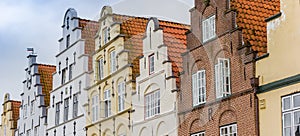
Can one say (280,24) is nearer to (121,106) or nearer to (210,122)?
(210,122)

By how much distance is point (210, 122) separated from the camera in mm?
23734

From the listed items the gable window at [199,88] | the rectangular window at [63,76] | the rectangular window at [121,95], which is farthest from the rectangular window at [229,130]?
the rectangular window at [63,76]

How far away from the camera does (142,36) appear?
31.0 meters

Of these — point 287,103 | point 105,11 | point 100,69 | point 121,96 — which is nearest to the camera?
point 287,103

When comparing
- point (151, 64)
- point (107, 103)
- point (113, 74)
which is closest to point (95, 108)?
point (107, 103)

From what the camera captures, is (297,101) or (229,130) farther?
(229,130)

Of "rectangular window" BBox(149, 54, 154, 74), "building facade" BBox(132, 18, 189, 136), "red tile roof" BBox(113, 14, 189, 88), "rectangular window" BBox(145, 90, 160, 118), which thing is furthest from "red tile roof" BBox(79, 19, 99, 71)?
"rectangular window" BBox(145, 90, 160, 118)

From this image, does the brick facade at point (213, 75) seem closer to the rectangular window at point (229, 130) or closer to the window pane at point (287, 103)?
the rectangular window at point (229, 130)

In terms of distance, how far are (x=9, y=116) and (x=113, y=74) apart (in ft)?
60.1

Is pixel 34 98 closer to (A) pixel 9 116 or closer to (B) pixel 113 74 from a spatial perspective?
(A) pixel 9 116

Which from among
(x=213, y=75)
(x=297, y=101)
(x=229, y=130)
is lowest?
(x=229, y=130)

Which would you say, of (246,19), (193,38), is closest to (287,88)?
(246,19)

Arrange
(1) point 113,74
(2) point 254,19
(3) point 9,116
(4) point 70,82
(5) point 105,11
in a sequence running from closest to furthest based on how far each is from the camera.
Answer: (2) point 254,19 < (1) point 113,74 < (5) point 105,11 < (4) point 70,82 < (3) point 9,116

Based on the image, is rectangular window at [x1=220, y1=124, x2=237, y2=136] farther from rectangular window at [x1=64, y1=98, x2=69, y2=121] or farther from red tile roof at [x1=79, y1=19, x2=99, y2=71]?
rectangular window at [x1=64, y1=98, x2=69, y2=121]
